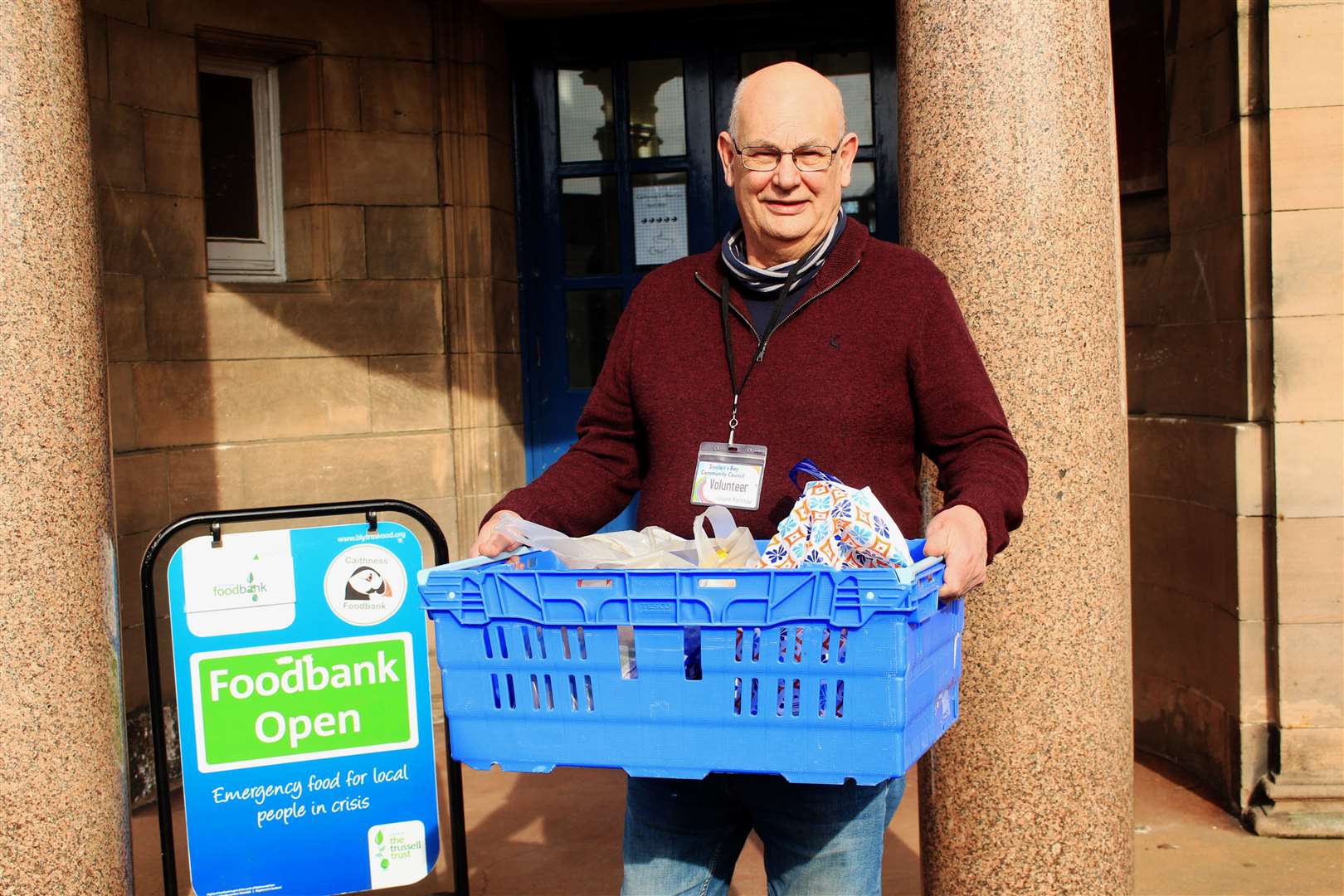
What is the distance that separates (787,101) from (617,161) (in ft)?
13.8

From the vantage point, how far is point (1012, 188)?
337 cm

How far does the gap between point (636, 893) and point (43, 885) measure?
174 centimetres

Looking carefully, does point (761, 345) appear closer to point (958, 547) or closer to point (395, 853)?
point (958, 547)

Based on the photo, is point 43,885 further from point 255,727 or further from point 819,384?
point 819,384

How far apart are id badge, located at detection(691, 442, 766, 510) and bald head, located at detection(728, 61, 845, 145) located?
56 cm

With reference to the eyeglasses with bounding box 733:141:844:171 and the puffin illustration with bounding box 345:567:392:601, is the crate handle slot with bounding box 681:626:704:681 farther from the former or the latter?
the puffin illustration with bounding box 345:567:392:601

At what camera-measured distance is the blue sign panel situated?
3.52m

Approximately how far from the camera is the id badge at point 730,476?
2.42 meters

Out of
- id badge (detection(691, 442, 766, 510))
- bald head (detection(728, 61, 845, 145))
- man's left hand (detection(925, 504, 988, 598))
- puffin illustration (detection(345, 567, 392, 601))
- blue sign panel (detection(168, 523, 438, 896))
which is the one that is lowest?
blue sign panel (detection(168, 523, 438, 896))

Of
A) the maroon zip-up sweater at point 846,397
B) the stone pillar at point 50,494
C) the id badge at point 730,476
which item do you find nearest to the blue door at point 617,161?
the stone pillar at point 50,494

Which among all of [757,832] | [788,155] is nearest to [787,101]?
[788,155]

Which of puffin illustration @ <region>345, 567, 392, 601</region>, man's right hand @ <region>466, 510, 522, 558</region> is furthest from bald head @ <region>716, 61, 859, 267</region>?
puffin illustration @ <region>345, 567, 392, 601</region>

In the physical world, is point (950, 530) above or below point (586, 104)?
below

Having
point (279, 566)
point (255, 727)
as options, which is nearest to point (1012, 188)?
point (279, 566)
